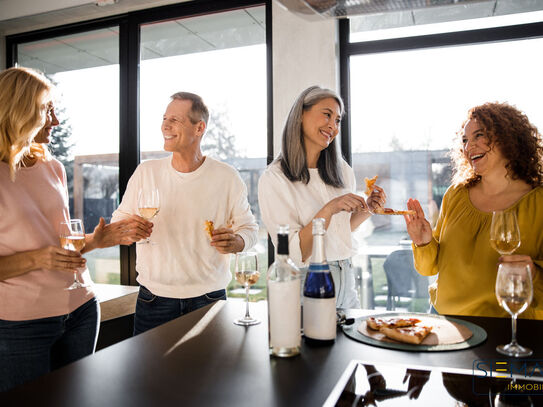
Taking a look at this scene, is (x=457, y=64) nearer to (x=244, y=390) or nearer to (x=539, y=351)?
(x=539, y=351)

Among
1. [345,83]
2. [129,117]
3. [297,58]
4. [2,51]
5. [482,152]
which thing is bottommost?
[482,152]

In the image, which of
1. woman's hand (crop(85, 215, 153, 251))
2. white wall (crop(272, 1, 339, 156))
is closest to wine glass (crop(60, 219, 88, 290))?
woman's hand (crop(85, 215, 153, 251))

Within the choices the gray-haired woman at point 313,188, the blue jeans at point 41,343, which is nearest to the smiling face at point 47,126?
the blue jeans at point 41,343

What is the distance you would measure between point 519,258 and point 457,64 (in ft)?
6.12

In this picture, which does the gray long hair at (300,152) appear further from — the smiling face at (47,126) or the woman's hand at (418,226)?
the smiling face at (47,126)

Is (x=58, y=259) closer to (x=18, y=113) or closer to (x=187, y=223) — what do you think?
(x=18, y=113)

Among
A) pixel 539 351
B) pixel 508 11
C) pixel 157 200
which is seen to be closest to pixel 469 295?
pixel 539 351

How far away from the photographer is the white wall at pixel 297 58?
3043 millimetres

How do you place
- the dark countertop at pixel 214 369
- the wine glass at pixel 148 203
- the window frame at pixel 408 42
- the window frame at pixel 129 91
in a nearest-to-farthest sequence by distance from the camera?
the dark countertop at pixel 214 369 < the wine glass at pixel 148 203 < the window frame at pixel 408 42 < the window frame at pixel 129 91

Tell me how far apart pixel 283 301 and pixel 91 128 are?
3.25 meters

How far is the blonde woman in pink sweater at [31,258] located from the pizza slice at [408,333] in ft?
3.42

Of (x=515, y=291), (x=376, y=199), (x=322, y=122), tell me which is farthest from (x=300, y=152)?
(x=515, y=291)

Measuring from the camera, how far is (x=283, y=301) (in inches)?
42.3

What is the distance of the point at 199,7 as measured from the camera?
11.3 feet
